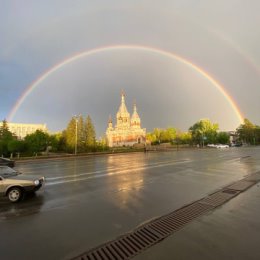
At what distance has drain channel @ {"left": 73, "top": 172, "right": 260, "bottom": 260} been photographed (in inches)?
193

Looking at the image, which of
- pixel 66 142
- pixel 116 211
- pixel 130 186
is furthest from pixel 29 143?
pixel 116 211

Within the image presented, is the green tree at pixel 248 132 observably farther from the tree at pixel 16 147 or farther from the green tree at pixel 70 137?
the tree at pixel 16 147

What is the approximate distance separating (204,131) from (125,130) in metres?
41.5

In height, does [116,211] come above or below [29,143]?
below

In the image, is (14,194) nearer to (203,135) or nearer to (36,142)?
(36,142)

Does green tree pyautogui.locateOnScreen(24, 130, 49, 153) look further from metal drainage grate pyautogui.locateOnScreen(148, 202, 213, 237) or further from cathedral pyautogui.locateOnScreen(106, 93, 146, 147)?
cathedral pyautogui.locateOnScreen(106, 93, 146, 147)

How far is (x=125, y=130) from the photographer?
449 feet

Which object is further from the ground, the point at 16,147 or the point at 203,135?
the point at 203,135

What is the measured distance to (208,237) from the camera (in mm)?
5574

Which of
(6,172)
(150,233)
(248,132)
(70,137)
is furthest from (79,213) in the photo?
(248,132)

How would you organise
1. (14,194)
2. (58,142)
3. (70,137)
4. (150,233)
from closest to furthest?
(150,233)
(14,194)
(70,137)
(58,142)

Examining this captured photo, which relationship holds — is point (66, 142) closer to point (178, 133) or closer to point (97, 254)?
point (97, 254)

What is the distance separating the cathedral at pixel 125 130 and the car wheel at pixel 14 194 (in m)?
120

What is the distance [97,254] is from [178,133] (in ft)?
468
